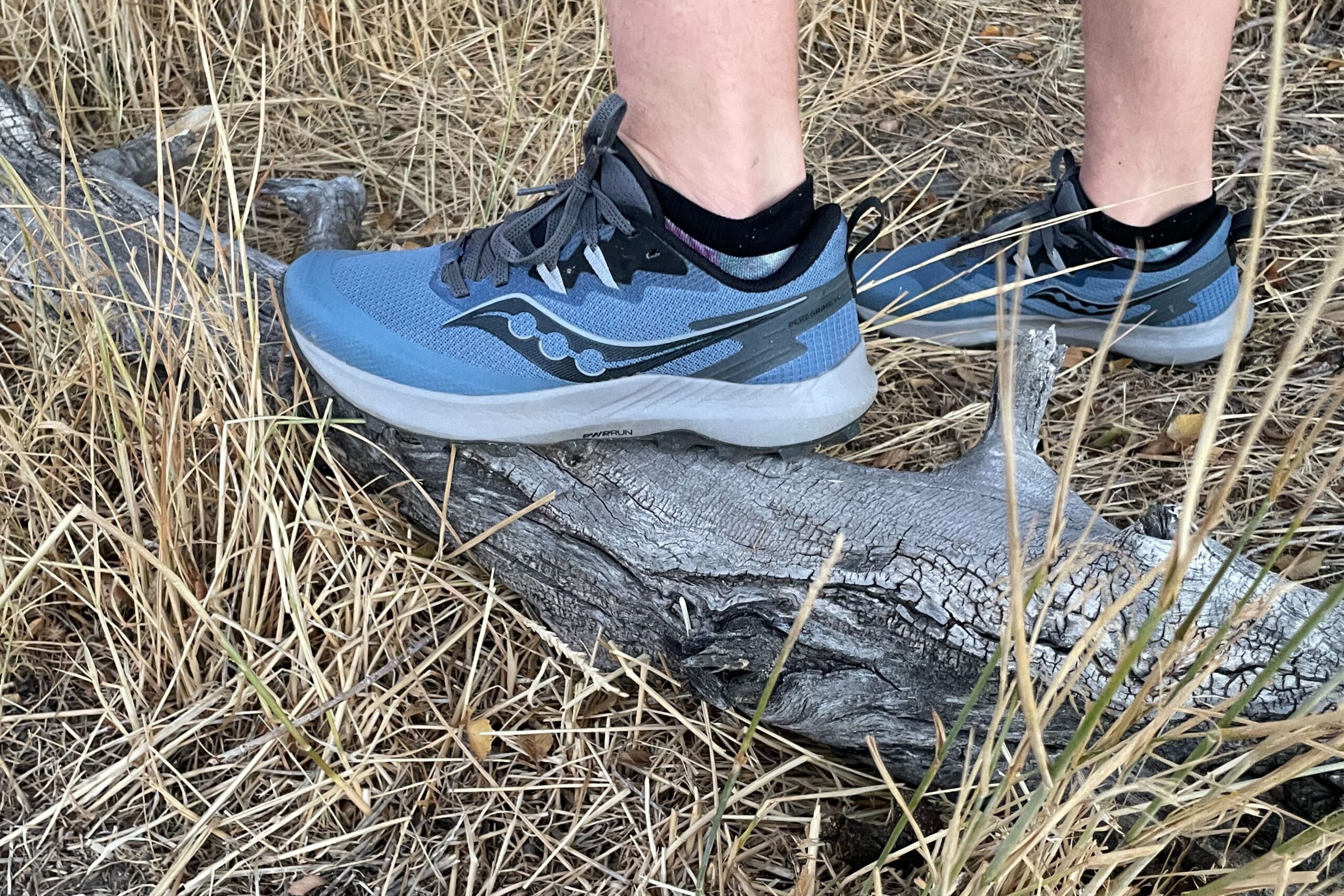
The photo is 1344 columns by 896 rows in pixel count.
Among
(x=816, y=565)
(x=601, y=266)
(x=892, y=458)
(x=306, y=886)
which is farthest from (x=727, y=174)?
(x=306, y=886)

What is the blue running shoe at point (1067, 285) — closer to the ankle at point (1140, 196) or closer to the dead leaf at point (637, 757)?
the ankle at point (1140, 196)

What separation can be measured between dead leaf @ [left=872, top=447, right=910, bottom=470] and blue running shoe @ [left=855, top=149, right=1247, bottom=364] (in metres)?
0.19

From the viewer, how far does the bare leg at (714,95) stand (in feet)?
3.43

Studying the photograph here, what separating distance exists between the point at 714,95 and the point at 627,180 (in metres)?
0.15

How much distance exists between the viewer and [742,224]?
1.15 m

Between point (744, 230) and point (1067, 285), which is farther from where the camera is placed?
point (1067, 285)

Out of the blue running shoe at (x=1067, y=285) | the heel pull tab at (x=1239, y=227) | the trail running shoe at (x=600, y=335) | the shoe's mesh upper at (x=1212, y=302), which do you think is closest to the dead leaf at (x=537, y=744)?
the trail running shoe at (x=600, y=335)

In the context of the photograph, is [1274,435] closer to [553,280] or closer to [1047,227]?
[1047,227]

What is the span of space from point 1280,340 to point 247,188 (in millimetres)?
1843

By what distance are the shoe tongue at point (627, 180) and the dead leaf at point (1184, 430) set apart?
0.87m

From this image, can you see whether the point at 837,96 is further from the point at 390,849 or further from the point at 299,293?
the point at 390,849

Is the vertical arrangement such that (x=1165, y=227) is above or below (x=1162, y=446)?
above

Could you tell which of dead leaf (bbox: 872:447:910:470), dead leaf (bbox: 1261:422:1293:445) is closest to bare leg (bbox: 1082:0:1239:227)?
dead leaf (bbox: 1261:422:1293:445)

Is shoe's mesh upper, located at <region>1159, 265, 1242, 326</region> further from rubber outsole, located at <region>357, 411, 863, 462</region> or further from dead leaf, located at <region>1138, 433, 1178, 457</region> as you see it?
rubber outsole, located at <region>357, 411, 863, 462</region>
